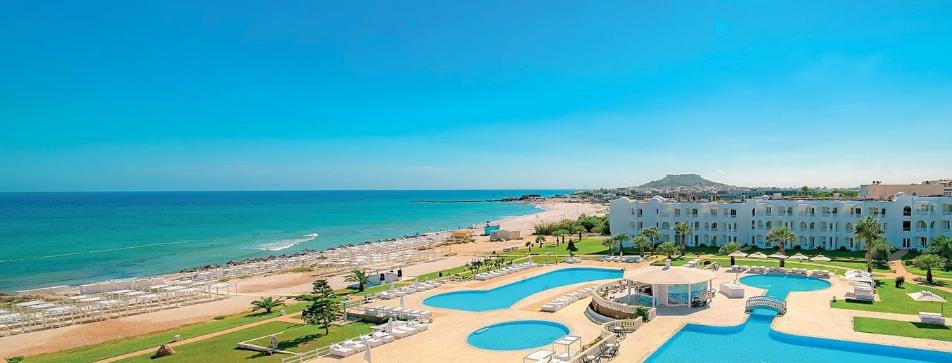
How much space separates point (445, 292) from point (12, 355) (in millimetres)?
23477

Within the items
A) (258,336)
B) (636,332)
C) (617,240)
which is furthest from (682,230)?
(258,336)

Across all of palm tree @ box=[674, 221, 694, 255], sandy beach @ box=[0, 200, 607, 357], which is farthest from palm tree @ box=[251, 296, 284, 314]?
palm tree @ box=[674, 221, 694, 255]

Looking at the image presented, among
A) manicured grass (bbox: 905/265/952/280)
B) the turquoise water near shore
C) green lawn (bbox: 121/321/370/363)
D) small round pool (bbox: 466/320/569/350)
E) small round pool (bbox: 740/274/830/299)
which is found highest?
manicured grass (bbox: 905/265/952/280)

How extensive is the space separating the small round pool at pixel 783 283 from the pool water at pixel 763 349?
9.48 m

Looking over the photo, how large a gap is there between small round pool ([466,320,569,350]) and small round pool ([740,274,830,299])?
1604cm

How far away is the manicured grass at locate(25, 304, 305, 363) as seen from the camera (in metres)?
24.7

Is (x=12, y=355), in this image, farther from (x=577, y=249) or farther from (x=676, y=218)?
(x=676, y=218)

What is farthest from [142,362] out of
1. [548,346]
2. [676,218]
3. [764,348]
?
[676,218]

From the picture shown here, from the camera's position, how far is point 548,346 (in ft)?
74.3

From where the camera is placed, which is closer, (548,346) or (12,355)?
(548,346)

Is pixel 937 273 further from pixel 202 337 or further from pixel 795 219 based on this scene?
pixel 202 337

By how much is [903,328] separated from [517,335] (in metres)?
17.6

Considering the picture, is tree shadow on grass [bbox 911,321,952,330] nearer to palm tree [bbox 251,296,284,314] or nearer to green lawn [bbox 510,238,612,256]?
green lawn [bbox 510,238,612,256]

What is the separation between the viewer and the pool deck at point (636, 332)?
21766 millimetres
